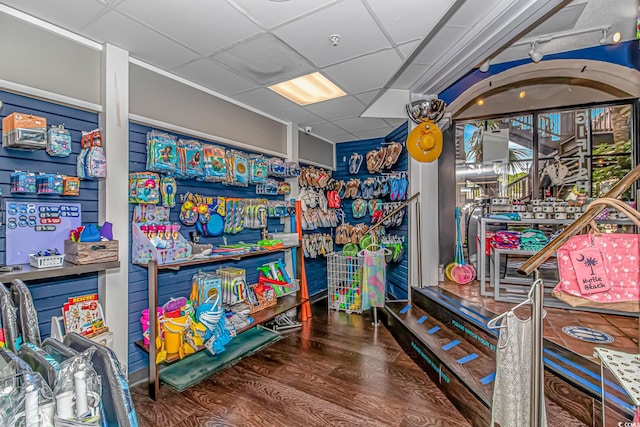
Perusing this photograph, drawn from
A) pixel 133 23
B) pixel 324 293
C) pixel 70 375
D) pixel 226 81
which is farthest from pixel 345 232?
pixel 70 375

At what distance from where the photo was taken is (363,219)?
5723mm

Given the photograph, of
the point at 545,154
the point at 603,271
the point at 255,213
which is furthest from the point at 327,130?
the point at 603,271

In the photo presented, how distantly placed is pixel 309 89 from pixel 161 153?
186 cm

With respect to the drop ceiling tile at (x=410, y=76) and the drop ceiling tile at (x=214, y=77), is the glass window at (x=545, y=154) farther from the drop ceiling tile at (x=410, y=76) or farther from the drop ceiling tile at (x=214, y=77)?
the drop ceiling tile at (x=214, y=77)

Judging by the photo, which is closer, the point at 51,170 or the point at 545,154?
the point at 51,170

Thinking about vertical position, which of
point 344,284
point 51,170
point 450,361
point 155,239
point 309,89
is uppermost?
point 309,89

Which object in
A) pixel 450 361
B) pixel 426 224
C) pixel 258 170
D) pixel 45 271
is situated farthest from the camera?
pixel 426 224

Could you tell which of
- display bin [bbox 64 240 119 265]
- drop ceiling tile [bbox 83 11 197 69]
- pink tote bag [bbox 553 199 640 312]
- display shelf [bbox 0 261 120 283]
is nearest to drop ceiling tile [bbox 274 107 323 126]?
drop ceiling tile [bbox 83 11 197 69]

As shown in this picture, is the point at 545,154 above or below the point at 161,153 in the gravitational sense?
above

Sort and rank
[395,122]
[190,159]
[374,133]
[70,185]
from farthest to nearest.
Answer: [374,133]
[395,122]
[190,159]
[70,185]

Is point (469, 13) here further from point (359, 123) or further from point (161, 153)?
point (161, 153)

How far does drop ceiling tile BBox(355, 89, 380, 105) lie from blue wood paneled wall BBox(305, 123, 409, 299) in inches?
40.0

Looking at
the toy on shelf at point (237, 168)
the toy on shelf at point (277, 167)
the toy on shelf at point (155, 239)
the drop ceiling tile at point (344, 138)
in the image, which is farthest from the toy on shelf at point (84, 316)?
the drop ceiling tile at point (344, 138)

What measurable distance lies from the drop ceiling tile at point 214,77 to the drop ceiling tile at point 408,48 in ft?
5.29
